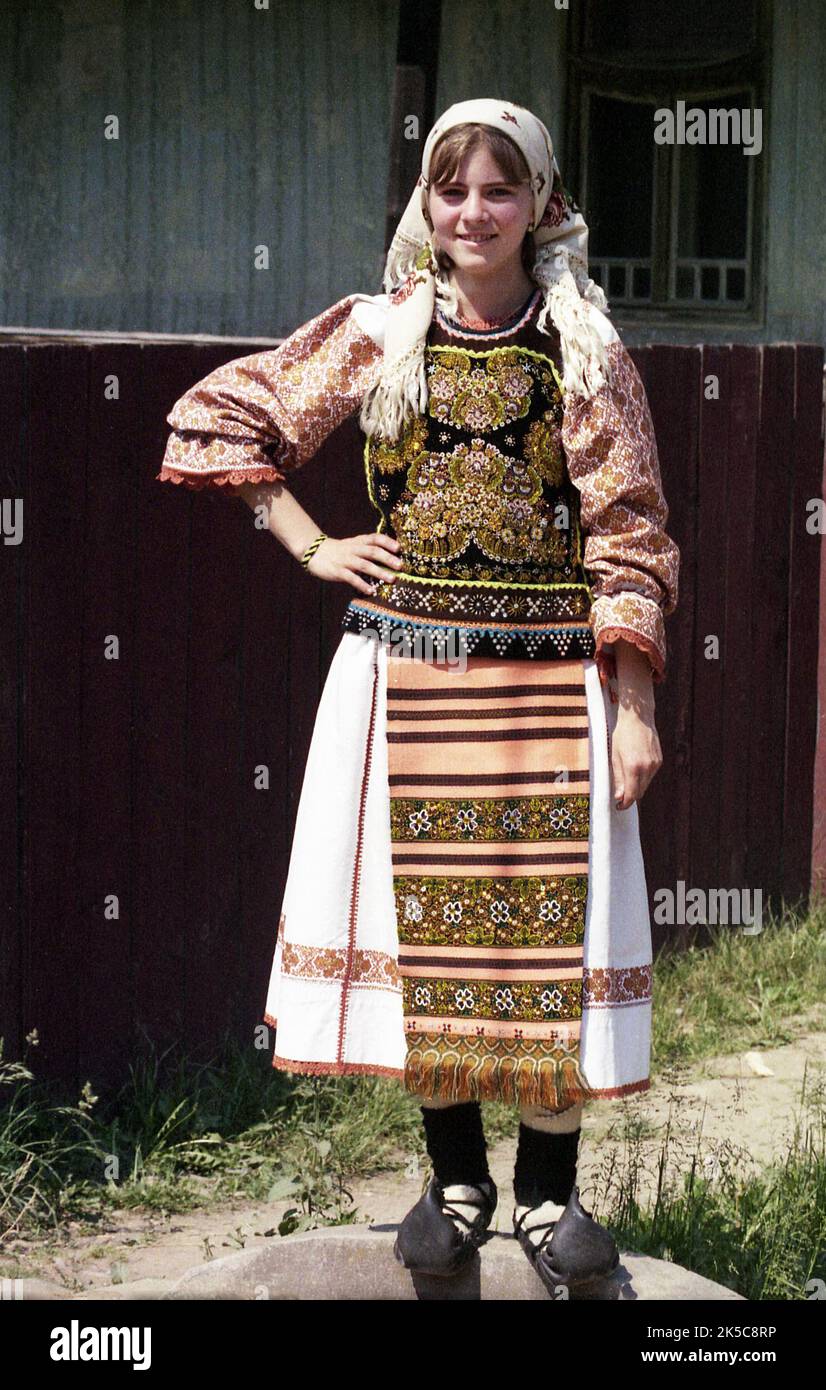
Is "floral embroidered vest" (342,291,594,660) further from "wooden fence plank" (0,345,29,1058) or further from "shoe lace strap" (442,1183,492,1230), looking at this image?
"wooden fence plank" (0,345,29,1058)

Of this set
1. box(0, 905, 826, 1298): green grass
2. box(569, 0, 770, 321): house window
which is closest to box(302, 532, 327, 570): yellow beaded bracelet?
box(0, 905, 826, 1298): green grass

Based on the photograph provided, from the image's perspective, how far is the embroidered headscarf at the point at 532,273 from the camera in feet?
10.3

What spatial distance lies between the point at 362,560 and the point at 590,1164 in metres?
2.04

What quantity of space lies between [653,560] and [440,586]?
0.37 m

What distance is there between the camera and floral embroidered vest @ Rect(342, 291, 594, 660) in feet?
10.4

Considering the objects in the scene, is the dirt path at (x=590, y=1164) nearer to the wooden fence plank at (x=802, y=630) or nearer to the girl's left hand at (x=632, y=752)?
the wooden fence plank at (x=802, y=630)

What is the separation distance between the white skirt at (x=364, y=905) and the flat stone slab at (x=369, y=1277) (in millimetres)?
382

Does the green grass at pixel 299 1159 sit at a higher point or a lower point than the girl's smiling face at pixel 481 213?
lower

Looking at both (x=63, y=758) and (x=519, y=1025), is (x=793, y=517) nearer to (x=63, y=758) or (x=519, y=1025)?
(x=63, y=758)

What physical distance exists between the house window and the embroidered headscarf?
530cm

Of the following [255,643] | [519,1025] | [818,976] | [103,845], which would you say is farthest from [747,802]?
[519,1025]

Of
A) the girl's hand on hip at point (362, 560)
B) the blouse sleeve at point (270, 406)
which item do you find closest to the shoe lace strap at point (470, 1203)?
the girl's hand on hip at point (362, 560)

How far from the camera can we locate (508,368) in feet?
10.4

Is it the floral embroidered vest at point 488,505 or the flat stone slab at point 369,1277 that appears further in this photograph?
the flat stone slab at point 369,1277
